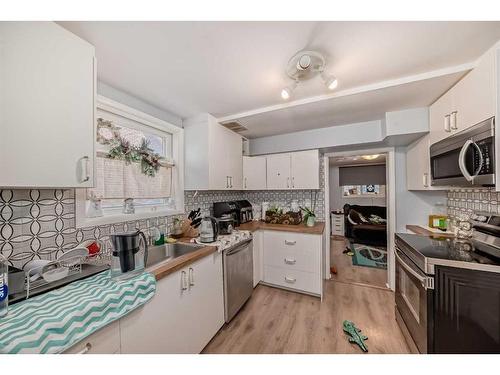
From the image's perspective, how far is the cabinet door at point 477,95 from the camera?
1014 millimetres

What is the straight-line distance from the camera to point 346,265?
3.07 m

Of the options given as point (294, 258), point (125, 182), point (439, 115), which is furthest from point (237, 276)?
point (439, 115)

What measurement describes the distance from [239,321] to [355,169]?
15.6ft

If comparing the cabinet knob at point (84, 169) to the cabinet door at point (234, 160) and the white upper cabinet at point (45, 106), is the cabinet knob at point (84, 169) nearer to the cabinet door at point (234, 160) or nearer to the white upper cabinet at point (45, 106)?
the white upper cabinet at point (45, 106)

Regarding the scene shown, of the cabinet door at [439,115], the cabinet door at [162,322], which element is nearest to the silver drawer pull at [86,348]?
the cabinet door at [162,322]

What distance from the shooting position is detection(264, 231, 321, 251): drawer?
2082mm

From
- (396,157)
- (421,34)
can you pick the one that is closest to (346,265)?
(396,157)

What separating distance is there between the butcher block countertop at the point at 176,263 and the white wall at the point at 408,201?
225 centimetres

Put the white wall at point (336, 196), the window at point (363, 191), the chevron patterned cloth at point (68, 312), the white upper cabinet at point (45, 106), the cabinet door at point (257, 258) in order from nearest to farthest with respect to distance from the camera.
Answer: the chevron patterned cloth at point (68, 312) → the white upper cabinet at point (45, 106) → the cabinet door at point (257, 258) → the window at point (363, 191) → the white wall at point (336, 196)

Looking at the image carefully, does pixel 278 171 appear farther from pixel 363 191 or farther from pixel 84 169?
pixel 363 191

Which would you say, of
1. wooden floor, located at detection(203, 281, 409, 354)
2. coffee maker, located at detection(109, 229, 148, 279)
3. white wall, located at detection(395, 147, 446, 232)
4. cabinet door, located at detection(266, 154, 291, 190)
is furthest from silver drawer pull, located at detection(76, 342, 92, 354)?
white wall, located at detection(395, 147, 446, 232)

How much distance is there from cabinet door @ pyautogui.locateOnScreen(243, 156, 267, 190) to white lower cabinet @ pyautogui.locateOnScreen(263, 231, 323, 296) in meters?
0.70
